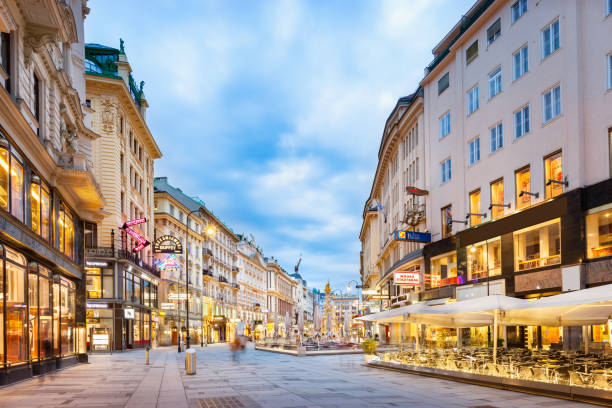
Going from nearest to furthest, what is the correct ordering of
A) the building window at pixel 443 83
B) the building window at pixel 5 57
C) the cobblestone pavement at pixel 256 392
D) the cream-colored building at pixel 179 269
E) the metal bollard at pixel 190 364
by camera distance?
the cobblestone pavement at pixel 256 392, the building window at pixel 5 57, the metal bollard at pixel 190 364, the building window at pixel 443 83, the cream-colored building at pixel 179 269

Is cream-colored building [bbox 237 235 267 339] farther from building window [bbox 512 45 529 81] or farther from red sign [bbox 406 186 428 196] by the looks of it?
building window [bbox 512 45 529 81]

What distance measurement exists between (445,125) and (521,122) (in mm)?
9466

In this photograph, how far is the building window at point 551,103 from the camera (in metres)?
25.4

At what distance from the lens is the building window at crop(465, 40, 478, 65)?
33594 mm

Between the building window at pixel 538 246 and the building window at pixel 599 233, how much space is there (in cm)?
201

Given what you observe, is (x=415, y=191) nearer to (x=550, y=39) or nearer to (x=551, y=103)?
(x=551, y=103)

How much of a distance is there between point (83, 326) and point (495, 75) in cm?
2642

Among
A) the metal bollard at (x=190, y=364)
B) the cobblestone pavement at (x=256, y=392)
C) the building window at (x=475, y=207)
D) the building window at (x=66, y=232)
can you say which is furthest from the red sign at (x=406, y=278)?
the building window at (x=66, y=232)

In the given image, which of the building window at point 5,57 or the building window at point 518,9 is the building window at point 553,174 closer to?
the building window at point 518,9

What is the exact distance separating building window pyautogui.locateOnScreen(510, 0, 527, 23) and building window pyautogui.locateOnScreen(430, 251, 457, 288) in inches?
566

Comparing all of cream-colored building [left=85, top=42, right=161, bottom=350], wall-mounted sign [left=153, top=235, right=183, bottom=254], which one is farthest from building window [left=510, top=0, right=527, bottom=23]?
wall-mounted sign [left=153, top=235, right=183, bottom=254]

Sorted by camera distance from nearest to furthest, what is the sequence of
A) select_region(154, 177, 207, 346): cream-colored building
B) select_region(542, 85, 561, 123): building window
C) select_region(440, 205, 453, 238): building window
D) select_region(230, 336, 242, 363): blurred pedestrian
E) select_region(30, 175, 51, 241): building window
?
select_region(30, 175, 51, 241): building window → select_region(542, 85, 561, 123): building window → select_region(230, 336, 242, 363): blurred pedestrian → select_region(440, 205, 453, 238): building window → select_region(154, 177, 207, 346): cream-colored building

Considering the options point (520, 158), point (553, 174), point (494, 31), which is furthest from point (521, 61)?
point (553, 174)

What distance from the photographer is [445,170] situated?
3753 cm
